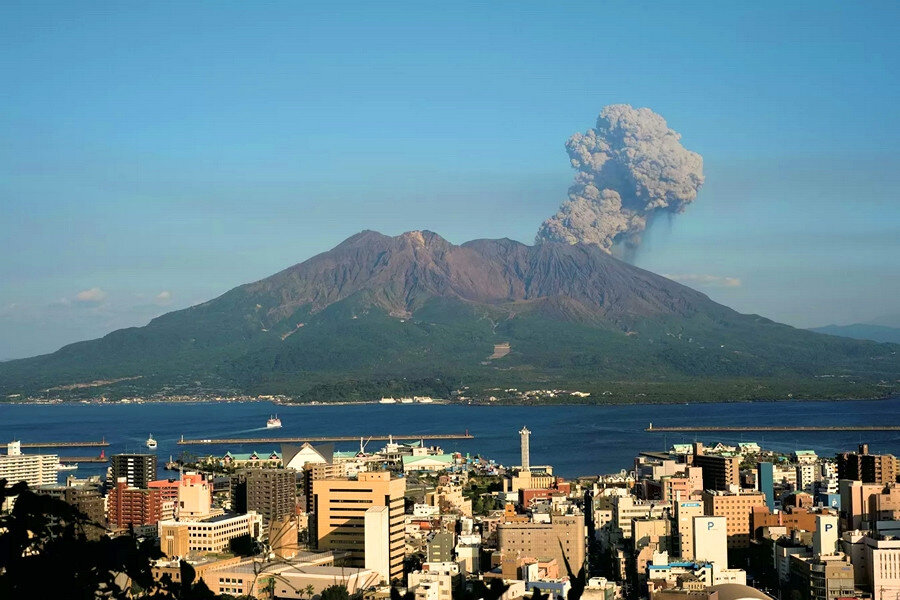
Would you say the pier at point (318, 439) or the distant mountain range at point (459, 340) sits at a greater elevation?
the distant mountain range at point (459, 340)

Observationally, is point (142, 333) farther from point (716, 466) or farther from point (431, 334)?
point (716, 466)

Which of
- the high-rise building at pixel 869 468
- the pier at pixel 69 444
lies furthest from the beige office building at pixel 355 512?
the pier at pixel 69 444

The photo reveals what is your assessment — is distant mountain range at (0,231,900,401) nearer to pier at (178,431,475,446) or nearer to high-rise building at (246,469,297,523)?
pier at (178,431,475,446)

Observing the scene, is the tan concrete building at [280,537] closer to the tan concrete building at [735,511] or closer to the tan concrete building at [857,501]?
the tan concrete building at [735,511]

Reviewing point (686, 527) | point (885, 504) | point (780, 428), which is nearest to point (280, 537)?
point (686, 527)

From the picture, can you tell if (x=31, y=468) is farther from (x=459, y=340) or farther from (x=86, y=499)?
(x=459, y=340)

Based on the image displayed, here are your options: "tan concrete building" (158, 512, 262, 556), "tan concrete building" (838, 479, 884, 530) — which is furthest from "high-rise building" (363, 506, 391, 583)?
"tan concrete building" (838, 479, 884, 530)
